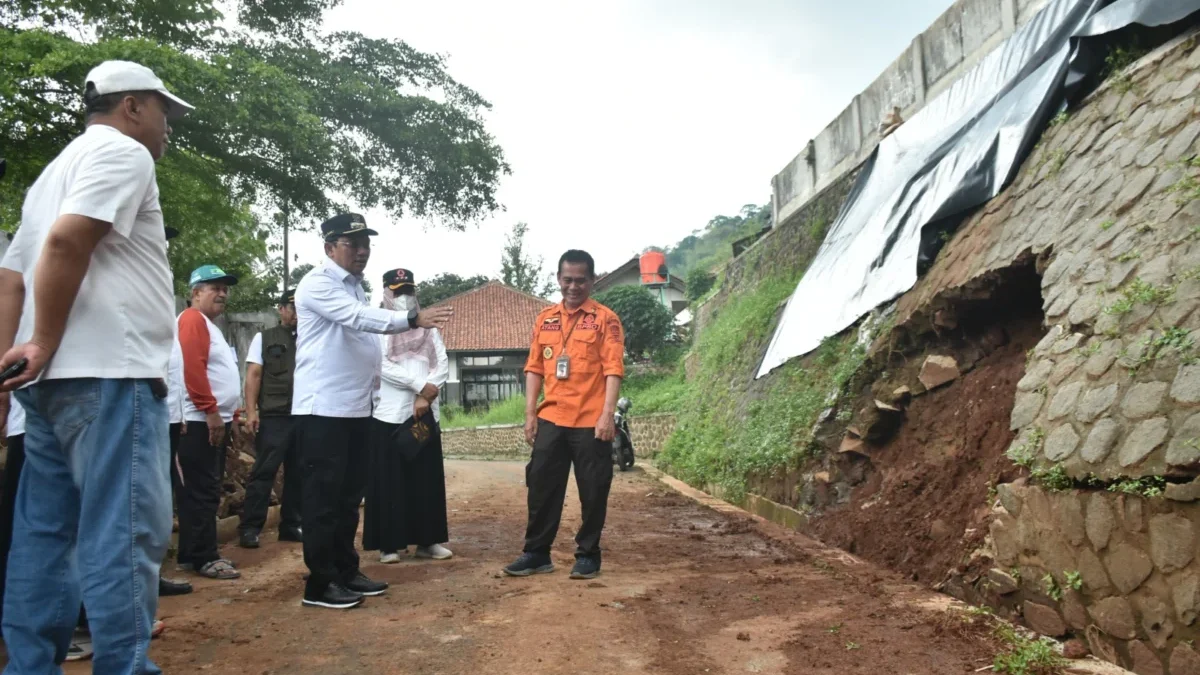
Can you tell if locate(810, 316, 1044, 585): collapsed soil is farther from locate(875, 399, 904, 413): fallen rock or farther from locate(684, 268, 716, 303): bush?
locate(684, 268, 716, 303): bush

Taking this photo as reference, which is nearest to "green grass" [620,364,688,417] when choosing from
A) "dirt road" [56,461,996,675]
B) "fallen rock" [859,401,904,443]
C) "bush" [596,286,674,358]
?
"bush" [596,286,674,358]

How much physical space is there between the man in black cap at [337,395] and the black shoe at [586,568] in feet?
3.39

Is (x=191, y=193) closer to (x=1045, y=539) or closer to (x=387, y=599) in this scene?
(x=387, y=599)

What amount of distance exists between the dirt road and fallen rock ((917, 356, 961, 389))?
3.95 ft

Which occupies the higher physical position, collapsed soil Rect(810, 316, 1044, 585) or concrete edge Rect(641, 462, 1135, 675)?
collapsed soil Rect(810, 316, 1044, 585)

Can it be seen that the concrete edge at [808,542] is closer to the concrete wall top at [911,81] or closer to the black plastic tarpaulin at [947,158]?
the black plastic tarpaulin at [947,158]

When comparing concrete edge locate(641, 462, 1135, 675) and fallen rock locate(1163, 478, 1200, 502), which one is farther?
concrete edge locate(641, 462, 1135, 675)

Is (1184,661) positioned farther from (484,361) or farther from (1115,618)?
(484,361)

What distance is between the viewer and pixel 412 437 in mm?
5562

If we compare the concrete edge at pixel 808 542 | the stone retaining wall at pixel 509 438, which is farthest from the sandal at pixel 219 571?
the stone retaining wall at pixel 509 438

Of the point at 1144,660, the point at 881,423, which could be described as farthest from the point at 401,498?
the point at 1144,660

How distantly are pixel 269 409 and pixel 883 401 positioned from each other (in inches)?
163

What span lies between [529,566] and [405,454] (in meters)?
1.11

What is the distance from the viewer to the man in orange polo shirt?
16.7 ft
